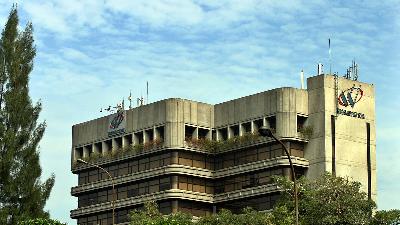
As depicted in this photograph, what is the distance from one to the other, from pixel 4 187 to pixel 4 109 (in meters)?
6.95

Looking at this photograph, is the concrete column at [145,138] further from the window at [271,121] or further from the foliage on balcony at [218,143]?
the window at [271,121]

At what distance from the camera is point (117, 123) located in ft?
520

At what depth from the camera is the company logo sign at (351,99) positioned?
475ft

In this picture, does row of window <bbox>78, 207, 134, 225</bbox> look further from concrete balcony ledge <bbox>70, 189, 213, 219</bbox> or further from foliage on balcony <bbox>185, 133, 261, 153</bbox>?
foliage on balcony <bbox>185, 133, 261, 153</bbox>

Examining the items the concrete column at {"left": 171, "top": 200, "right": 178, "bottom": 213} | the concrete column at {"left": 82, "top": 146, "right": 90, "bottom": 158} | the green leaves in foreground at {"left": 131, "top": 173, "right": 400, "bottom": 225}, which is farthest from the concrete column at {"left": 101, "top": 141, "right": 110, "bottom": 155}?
the green leaves in foreground at {"left": 131, "top": 173, "right": 400, "bottom": 225}

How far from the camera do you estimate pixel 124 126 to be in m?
157

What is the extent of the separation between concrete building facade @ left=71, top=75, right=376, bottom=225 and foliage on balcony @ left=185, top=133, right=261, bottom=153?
13 cm

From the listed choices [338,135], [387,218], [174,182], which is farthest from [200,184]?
[387,218]

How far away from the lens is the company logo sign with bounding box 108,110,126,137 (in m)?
158

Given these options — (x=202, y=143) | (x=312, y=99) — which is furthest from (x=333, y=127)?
(x=202, y=143)

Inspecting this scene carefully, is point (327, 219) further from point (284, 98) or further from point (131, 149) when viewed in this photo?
point (131, 149)

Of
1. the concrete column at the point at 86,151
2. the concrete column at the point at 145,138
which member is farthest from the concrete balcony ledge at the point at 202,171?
the concrete column at the point at 86,151

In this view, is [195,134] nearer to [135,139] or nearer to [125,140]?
[135,139]

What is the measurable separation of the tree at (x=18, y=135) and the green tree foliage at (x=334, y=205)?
23.0m
